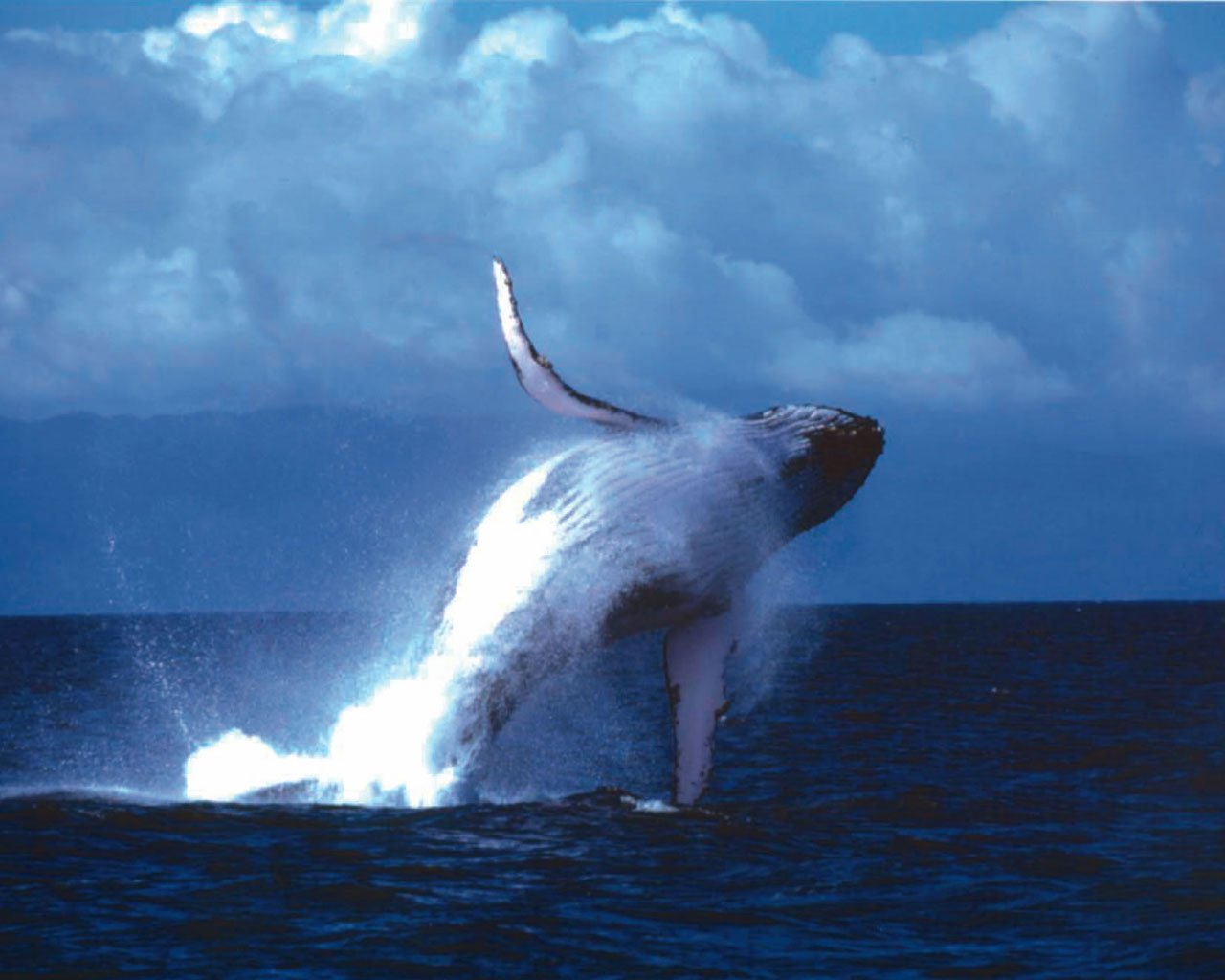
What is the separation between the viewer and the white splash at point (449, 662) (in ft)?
38.9

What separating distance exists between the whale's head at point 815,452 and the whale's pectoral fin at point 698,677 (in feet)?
3.52

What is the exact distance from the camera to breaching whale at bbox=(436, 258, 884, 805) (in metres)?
11.7

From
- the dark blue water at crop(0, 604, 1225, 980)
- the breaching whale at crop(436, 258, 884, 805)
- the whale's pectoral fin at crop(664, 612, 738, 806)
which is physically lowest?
the dark blue water at crop(0, 604, 1225, 980)

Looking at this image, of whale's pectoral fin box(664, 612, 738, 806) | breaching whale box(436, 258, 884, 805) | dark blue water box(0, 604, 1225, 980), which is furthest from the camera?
whale's pectoral fin box(664, 612, 738, 806)

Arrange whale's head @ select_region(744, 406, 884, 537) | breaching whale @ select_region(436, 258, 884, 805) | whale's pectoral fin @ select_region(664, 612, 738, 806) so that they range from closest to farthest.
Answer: breaching whale @ select_region(436, 258, 884, 805) → whale's head @ select_region(744, 406, 884, 537) → whale's pectoral fin @ select_region(664, 612, 738, 806)

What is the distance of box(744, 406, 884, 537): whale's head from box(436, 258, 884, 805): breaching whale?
0.04ft

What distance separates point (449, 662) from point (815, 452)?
3.20m

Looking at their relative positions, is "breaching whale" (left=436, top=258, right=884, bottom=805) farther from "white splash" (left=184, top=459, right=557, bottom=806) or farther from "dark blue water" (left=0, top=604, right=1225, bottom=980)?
"dark blue water" (left=0, top=604, right=1225, bottom=980)

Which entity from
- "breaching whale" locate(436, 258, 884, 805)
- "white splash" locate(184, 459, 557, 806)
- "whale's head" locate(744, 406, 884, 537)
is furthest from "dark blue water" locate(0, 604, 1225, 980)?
"whale's head" locate(744, 406, 884, 537)

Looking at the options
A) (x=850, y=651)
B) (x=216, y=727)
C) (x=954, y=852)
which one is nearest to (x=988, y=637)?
(x=850, y=651)

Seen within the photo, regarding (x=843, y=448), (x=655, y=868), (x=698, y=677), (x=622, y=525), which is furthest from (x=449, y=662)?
(x=843, y=448)

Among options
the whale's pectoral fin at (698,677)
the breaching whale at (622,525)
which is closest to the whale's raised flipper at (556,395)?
Result: the breaching whale at (622,525)

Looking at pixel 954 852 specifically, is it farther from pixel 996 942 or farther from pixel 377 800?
pixel 377 800

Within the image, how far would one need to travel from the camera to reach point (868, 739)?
23828 mm
